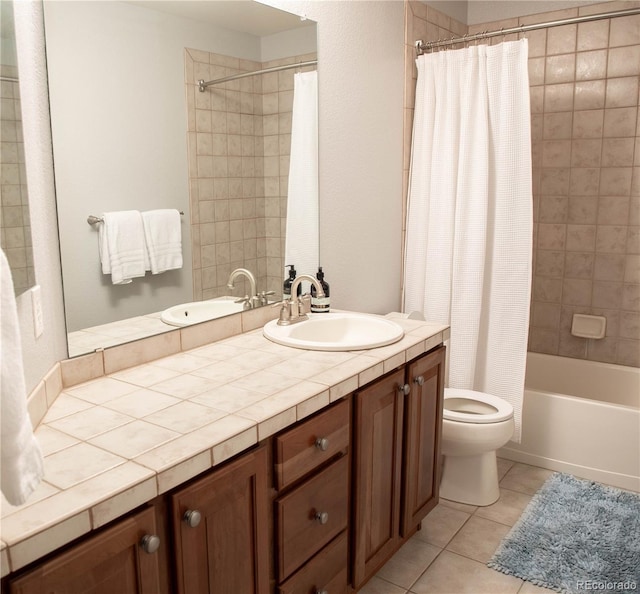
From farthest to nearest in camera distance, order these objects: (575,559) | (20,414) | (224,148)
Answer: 1. (575,559)
2. (224,148)
3. (20,414)

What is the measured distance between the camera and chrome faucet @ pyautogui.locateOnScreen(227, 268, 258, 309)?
6.92ft

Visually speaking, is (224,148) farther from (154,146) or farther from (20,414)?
(20,414)

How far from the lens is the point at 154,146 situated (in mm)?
1769

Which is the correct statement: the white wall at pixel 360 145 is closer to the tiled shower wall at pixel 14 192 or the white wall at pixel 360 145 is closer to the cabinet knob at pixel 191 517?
the tiled shower wall at pixel 14 192

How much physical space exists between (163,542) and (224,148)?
50.3 inches

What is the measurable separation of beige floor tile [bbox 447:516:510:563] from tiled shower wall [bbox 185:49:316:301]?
4.00 feet

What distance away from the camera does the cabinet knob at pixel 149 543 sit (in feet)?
3.63

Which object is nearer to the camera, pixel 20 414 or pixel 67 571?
pixel 20 414

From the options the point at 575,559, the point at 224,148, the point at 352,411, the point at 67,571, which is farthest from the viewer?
the point at 575,559

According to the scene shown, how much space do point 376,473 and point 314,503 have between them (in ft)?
1.08

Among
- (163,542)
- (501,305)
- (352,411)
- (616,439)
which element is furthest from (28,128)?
(616,439)

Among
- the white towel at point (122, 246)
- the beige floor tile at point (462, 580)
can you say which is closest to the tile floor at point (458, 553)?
the beige floor tile at point (462, 580)

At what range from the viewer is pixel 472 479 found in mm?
2658

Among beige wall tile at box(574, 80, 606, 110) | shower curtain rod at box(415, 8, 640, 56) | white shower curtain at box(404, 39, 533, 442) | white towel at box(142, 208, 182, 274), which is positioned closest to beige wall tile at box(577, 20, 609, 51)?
beige wall tile at box(574, 80, 606, 110)
